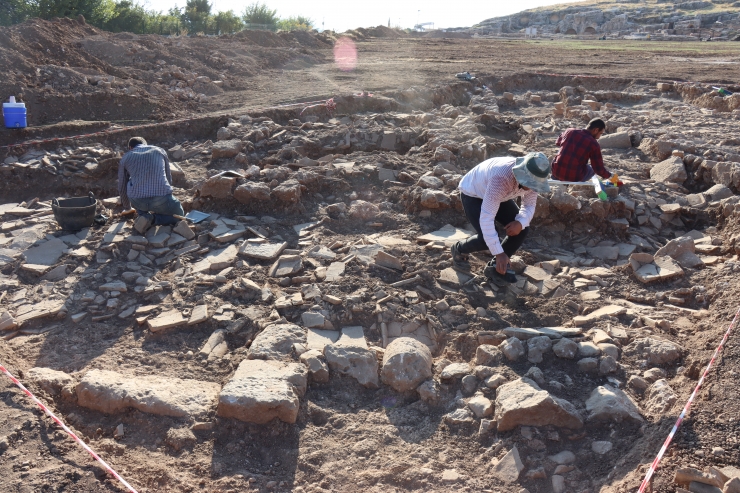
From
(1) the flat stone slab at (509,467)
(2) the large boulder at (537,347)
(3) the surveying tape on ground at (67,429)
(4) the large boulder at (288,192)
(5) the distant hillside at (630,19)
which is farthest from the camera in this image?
(5) the distant hillside at (630,19)

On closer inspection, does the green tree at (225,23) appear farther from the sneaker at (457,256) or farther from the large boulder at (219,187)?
the sneaker at (457,256)

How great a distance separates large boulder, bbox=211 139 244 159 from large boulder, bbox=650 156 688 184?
217 inches

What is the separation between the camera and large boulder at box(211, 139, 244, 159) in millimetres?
7496

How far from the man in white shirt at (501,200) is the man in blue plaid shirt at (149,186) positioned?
3.01m

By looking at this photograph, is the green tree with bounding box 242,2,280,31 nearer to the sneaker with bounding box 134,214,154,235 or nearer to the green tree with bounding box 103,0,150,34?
the green tree with bounding box 103,0,150,34

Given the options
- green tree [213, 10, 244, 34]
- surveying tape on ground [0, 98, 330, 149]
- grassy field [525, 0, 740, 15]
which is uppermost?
grassy field [525, 0, 740, 15]

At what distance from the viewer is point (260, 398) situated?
3.17m

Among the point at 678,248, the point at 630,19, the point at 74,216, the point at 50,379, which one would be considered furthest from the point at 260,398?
the point at 630,19

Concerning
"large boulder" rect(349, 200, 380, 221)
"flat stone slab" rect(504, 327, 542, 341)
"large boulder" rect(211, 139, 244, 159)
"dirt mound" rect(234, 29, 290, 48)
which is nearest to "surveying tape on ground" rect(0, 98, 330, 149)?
"large boulder" rect(211, 139, 244, 159)

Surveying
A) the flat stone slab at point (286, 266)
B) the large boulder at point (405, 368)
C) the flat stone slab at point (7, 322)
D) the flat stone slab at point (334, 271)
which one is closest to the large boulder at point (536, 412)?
the large boulder at point (405, 368)

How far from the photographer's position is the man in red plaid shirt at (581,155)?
606cm

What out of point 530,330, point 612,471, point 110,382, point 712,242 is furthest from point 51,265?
point 712,242

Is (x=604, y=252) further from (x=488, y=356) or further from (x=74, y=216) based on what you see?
(x=74, y=216)

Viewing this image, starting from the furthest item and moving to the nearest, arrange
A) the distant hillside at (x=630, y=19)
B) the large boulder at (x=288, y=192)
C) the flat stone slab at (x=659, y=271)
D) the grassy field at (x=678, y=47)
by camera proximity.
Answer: the distant hillside at (x=630, y=19) < the grassy field at (x=678, y=47) < the large boulder at (x=288, y=192) < the flat stone slab at (x=659, y=271)
